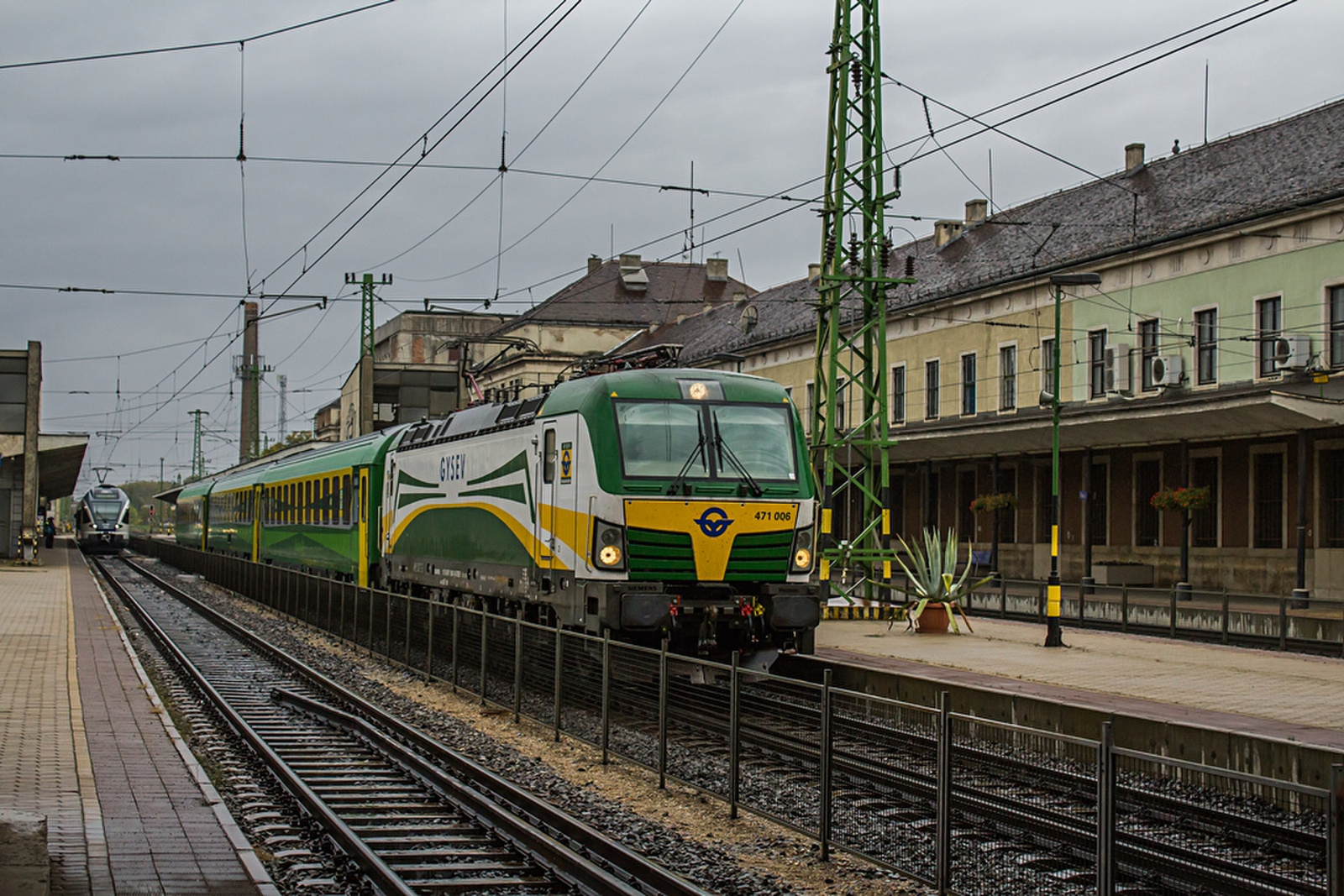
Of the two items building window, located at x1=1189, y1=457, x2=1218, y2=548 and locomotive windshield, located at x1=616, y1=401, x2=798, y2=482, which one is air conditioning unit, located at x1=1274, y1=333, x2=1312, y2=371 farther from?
locomotive windshield, located at x1=616, y1=401, x2=798, y2=482

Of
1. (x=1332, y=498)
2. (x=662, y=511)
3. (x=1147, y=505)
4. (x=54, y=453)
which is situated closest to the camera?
(x=662, y=511)

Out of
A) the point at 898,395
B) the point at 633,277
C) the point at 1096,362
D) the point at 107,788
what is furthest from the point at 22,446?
the point at 107,788

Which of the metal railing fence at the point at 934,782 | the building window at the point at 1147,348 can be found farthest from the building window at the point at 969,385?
the metal railing fence at the point at 934,782

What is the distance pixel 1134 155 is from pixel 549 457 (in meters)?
31.2

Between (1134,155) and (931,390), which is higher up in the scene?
(1134,155)

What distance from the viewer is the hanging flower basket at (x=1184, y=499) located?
3291cm

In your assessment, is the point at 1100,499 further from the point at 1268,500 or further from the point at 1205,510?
the point at 1268,500

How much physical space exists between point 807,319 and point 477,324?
39809mm

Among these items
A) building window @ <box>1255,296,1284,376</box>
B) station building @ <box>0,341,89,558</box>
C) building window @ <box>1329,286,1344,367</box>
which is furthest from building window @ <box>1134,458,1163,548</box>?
station building @ <box>0,341,89,558</box>

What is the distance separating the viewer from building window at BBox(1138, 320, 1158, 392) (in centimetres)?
3772

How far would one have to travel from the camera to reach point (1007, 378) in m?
43.3

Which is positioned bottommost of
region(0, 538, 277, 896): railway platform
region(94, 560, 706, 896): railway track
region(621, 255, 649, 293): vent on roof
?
region(94, 560, 706, 896): railway track

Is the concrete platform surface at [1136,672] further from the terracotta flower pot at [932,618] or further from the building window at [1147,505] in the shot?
the building window at [1147,505]

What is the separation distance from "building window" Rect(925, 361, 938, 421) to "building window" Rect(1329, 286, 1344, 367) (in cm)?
1615
